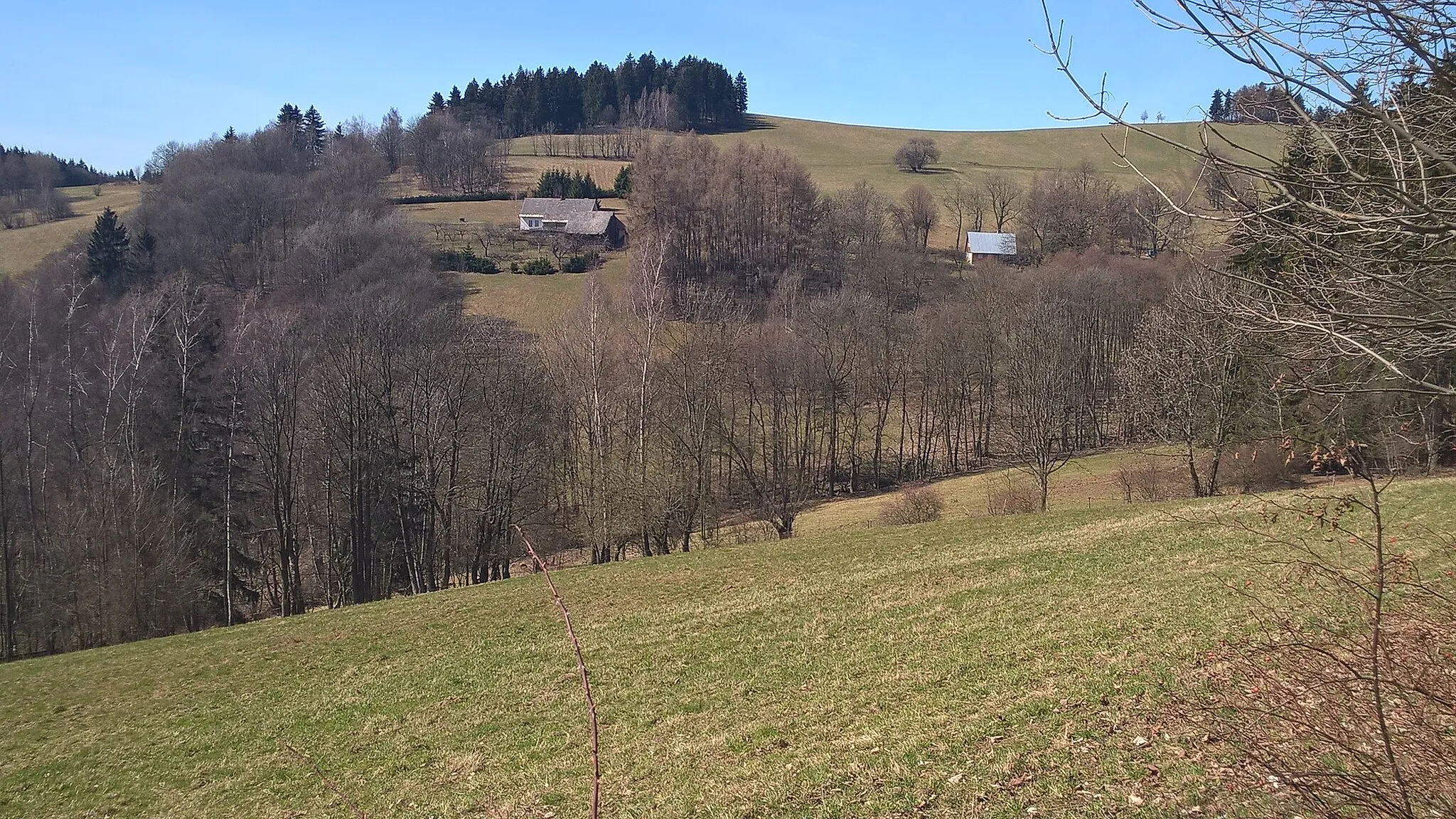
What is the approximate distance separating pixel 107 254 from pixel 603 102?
84207 mm

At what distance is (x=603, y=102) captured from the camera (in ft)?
441

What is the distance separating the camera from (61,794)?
38.5ft

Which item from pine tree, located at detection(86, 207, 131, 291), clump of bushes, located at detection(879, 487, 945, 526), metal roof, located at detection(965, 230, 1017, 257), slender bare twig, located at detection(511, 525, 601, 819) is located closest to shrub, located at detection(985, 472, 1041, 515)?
clump of bushes, located at detection(879, 487, 945, 526)

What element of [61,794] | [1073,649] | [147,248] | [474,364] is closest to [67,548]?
[474,364]

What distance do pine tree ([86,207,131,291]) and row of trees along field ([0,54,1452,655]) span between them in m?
7.57

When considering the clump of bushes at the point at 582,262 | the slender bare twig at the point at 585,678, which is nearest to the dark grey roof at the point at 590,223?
the clump of bushes at the point at 582,262

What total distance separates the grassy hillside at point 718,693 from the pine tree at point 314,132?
107082 millimetres

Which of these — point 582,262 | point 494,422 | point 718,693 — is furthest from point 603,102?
point 718,693

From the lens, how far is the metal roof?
3041 inches

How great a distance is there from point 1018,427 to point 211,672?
32.2m

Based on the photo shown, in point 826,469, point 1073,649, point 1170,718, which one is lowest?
point 826,469

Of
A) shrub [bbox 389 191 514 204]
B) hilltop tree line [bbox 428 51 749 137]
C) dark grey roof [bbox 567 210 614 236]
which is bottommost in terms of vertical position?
dark grey roof [bbox 567 210 614 236]

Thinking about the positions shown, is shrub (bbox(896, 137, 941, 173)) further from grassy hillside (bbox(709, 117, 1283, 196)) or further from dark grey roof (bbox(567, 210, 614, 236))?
dark grey roof (bbox(567, 210, 614, 236))

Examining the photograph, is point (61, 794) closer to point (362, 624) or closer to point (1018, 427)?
point (362, 624)
